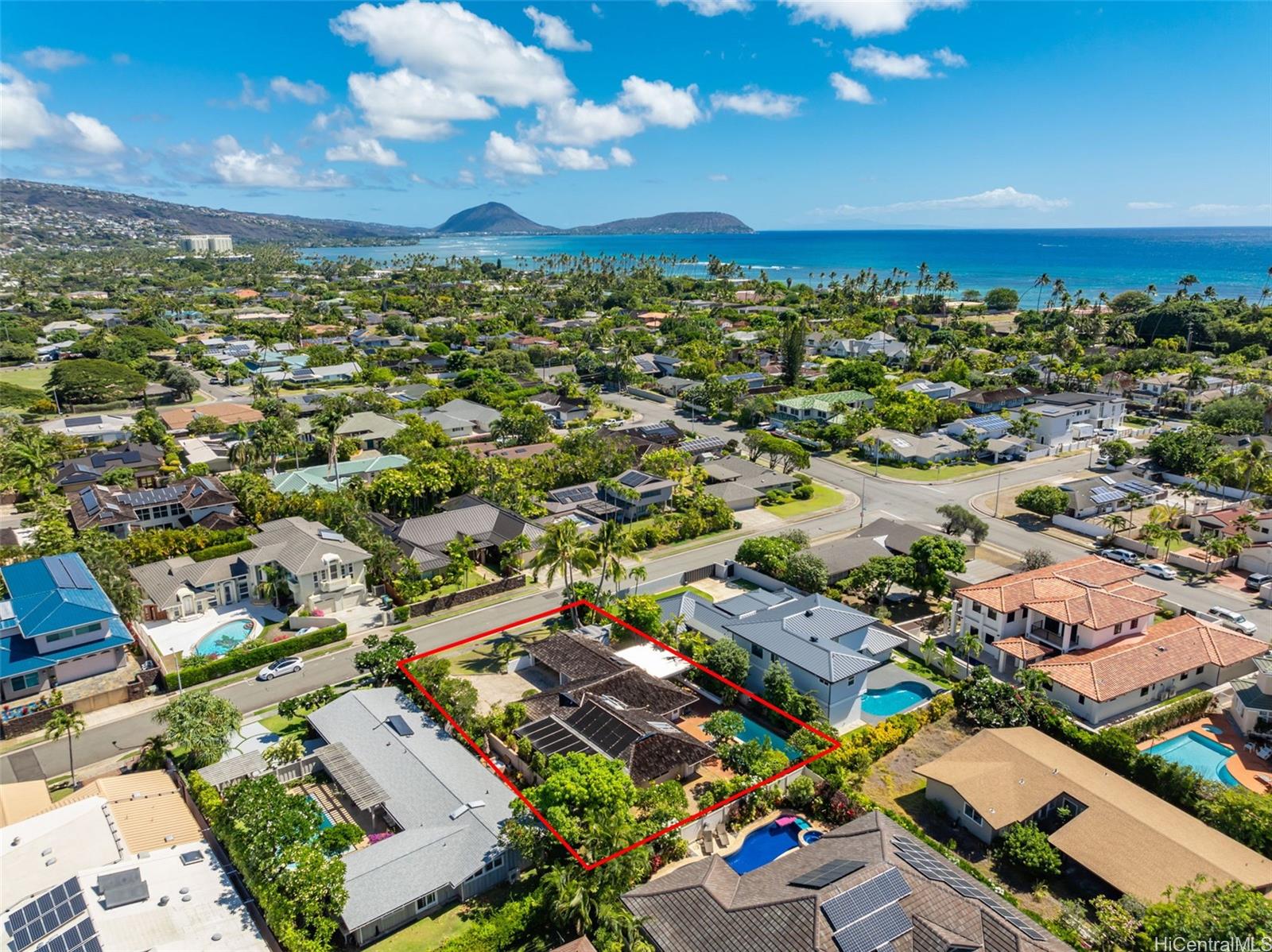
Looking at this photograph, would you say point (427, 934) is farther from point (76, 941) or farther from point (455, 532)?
point (455, 532)

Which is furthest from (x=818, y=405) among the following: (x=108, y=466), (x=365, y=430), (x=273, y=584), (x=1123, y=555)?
(x=108, y=466)

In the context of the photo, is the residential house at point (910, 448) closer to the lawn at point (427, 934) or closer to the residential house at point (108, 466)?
the lawn at point (427, 934)

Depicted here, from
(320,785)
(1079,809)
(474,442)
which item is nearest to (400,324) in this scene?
(474,442)

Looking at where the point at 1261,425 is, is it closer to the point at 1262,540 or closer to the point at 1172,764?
the point at 1262,540

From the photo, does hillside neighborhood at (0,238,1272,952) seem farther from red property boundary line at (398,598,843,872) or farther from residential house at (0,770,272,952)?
red property boundary line at (398,598,843,872)

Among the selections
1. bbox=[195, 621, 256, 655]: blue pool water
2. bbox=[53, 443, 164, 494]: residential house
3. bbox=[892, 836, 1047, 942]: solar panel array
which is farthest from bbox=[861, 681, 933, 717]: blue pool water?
bbox=[53, 443, 164, 494]: residential house

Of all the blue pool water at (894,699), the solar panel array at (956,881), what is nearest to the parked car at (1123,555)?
the blue pool water at (894,699)
